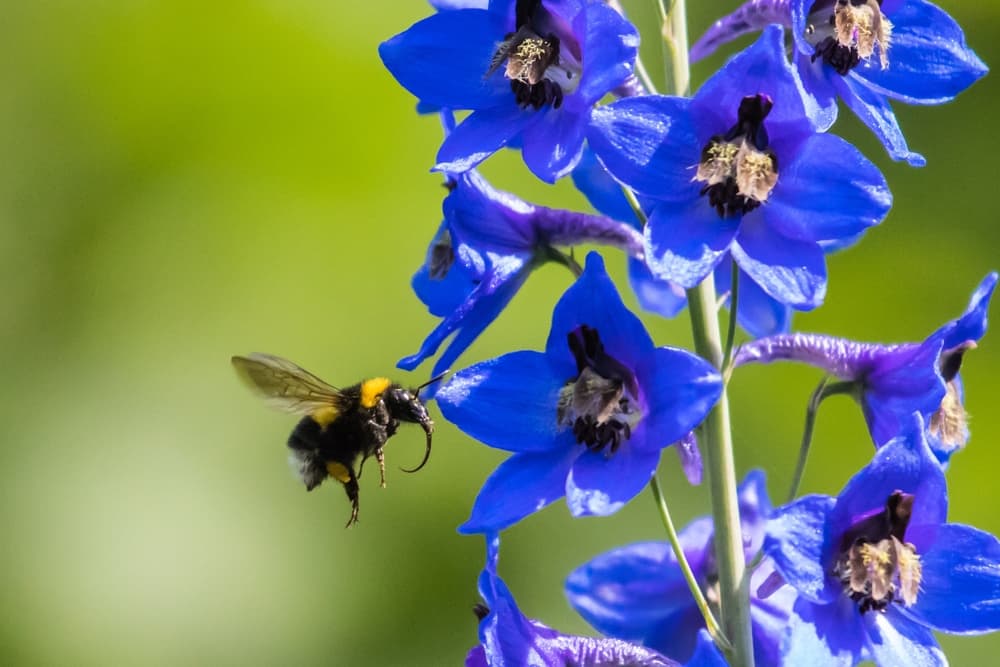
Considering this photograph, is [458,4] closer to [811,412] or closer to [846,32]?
[846,32]

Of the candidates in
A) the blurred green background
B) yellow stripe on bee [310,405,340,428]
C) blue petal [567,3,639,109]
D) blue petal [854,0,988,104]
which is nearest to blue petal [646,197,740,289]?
blue petal [567,3,639,109]

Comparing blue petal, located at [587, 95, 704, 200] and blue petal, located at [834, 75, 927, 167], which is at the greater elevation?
blue petal, located at [587, 95, 704, 200]

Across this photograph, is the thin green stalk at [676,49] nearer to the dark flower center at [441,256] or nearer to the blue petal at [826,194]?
the blue petal at [826,194]

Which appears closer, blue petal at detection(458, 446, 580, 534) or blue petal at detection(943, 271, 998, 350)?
blue petal at detection(458, 446, 580, 534)

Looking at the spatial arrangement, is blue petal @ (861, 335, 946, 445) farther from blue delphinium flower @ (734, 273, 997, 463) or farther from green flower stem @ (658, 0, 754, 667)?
green flower stem @ (658, 0, 754, 667)

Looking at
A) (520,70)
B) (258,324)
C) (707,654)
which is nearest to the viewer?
(707,654)

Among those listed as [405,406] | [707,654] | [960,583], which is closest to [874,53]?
[960,583]

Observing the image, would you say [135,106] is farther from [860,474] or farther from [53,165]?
[860,474]
